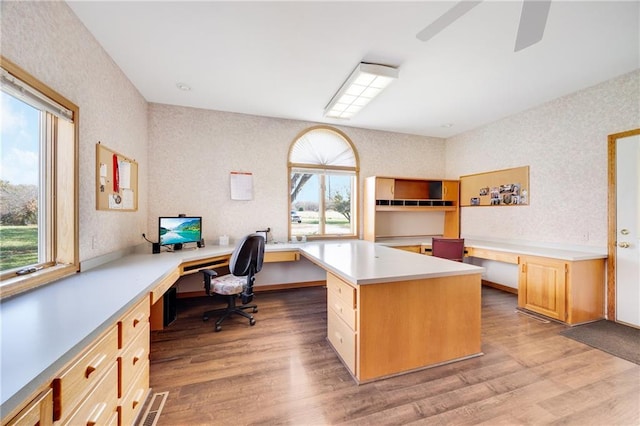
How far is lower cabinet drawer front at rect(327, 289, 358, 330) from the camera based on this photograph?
73.2 inches

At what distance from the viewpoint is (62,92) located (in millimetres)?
1738

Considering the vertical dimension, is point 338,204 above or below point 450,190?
below

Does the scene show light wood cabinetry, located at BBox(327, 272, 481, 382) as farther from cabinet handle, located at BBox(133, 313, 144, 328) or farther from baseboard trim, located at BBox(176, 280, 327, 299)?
baseboard trim, located at BBox(176, 280, 327, 299)

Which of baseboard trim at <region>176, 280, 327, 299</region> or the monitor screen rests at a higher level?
the monitor screen

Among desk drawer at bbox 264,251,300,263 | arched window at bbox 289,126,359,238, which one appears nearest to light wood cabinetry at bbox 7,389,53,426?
desk drawer at bbox 264,251,300,263

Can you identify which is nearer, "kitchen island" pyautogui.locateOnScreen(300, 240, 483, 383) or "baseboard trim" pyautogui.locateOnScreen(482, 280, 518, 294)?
"kitchen island" pyautogui.locateOnScreen(300, 240, 483, 383)

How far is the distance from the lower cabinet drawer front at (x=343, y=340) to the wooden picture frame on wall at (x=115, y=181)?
7.81 feet

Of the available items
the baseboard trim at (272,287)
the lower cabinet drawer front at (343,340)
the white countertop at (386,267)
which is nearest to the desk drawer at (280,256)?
the baseboard trim at (272,287)

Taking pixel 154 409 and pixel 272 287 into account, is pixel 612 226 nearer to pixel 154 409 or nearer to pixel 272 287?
pixel 272 287

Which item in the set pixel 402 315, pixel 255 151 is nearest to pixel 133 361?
pixel 402 315

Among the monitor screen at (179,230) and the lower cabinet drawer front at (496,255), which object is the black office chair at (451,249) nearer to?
the lower cabinet drawer front at (496,255)

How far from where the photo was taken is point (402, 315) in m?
1.88

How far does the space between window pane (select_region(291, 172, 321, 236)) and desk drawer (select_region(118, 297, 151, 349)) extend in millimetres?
2752

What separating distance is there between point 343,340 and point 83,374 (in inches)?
64.0
